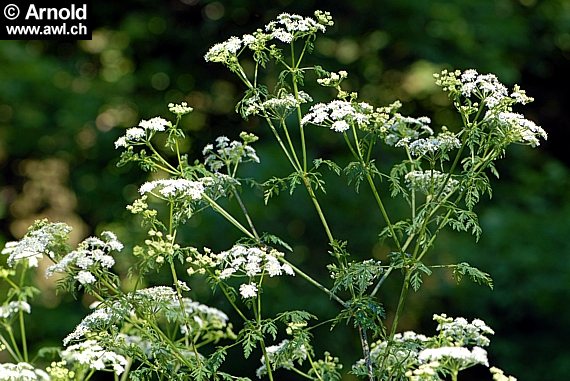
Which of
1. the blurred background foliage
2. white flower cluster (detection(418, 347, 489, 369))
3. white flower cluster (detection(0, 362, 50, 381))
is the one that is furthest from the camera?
the blurred background foliage

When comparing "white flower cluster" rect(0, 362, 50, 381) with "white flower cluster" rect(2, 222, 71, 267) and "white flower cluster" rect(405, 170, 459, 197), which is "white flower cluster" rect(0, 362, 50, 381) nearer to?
"white flower cluster" rect(2, 222, 71, 267)

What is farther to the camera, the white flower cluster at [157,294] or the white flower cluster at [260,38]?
the white flower cluster at [260,38]

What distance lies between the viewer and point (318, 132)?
199 inches

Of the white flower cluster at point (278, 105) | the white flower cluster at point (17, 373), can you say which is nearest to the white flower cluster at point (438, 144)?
the white flower cluster at point (278, 105)

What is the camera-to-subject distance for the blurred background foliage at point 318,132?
4.64m

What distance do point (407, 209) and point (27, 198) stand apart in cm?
250

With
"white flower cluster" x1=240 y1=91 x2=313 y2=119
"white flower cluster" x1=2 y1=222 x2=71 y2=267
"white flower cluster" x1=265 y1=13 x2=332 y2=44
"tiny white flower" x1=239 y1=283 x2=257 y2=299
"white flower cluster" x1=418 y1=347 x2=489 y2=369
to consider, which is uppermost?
"white flower cluster" x1=265 y1=13 x2=332 y2=44

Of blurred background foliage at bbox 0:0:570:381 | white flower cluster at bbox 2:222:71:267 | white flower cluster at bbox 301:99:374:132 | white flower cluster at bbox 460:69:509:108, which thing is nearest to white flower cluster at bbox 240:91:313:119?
white flower cluster at bbox 301:99:374:132

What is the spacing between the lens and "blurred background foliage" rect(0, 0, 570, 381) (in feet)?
15.2

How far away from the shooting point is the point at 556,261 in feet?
15.1

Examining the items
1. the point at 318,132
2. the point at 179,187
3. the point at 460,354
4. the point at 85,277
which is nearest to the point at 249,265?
the point at 179,187

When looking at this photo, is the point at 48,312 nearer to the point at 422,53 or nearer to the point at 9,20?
the point at 9,20

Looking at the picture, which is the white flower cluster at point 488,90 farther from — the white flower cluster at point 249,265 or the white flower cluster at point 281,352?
the white flower cluster at point 281,352

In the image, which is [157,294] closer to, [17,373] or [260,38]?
[17,373]
